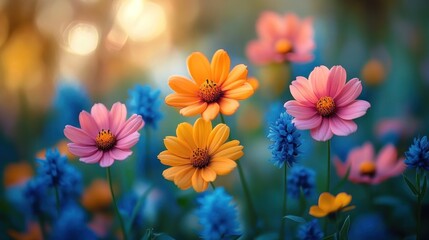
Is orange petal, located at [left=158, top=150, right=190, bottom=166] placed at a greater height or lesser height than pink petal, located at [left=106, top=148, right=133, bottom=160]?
lesser

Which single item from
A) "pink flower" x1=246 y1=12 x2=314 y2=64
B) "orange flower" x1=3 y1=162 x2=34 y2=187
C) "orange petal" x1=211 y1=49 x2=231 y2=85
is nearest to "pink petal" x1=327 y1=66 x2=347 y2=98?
"orange petal" x1=211 y1=49 x2=231 y2=85

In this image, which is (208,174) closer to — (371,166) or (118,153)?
(118,153)

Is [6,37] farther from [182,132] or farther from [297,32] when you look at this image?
[182,132]

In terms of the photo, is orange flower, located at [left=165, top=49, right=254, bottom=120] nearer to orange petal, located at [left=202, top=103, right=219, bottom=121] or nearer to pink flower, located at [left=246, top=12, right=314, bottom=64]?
orange petal, located at [left=202, top=103, right=219, bottom=121]

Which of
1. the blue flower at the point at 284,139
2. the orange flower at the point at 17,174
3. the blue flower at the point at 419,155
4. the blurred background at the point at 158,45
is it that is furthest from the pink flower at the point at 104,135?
the blurred background at the point at 158,45

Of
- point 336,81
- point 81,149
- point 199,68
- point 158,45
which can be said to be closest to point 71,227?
point 81,149

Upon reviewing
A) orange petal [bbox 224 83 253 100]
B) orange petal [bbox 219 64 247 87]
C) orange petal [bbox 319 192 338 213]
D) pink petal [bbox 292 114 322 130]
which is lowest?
orange petal [bbox 319 192 338 213]

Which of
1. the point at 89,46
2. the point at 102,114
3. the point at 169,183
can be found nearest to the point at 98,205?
the point at 169,183

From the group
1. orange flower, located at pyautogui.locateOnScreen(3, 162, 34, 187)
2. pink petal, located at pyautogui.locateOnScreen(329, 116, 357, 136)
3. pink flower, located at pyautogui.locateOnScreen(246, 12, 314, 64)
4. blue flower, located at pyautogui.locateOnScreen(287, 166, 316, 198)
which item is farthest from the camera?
orange flower, located at pyautogui.locateOnScreen(3, 162, 34, 187)
